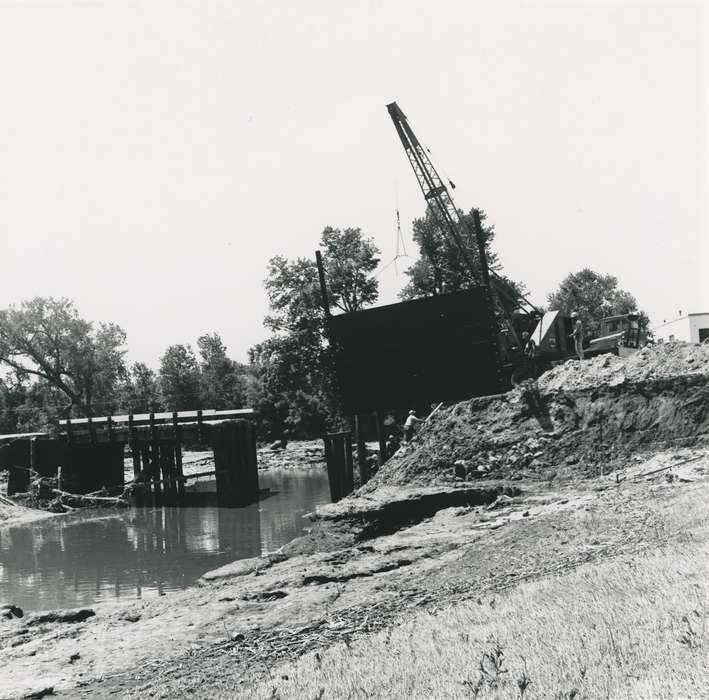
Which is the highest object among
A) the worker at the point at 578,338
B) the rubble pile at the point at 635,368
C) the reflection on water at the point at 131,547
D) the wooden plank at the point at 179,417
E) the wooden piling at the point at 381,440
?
the worker at the point at 578,338

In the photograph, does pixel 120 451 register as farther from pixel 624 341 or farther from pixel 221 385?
pixel 221 385

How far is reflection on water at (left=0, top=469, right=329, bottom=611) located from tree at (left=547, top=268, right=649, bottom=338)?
6345 centimetres

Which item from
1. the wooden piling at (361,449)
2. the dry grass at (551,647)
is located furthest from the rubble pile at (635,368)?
the dry grass at (551,647)

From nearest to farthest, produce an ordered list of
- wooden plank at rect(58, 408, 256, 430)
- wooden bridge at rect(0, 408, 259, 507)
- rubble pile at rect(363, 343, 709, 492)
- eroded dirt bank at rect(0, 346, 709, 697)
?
eroded dirt bank at rect(0, 346, 709, 697) → rubble pile at rect(363, 343, 709, 492) → wooden plank at rect(58, 408, 256, 430) → wooden bridge at rect(0, 408, 259, 507)

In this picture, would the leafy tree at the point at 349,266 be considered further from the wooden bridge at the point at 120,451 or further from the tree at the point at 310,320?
the wooden bridge at the point at 120,451

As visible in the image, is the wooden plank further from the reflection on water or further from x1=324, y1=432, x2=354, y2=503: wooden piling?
x1=324, y1=432, x2=354, y2=503: wooden piling

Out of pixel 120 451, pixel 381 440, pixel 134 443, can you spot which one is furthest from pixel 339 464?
pixel 120 451

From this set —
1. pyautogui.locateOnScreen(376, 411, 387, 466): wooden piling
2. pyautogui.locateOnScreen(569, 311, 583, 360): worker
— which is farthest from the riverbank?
pyautogui.locateOnScreen(569, 311, 583, 360): worker

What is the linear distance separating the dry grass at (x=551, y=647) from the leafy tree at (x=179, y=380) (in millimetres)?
76422

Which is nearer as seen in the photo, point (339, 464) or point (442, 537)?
point (442, 537)

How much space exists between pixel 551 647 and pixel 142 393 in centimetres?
9073

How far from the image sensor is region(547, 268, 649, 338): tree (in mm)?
86875

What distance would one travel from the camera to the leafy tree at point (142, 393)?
81.3m

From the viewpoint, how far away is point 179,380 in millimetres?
89688
